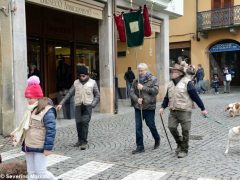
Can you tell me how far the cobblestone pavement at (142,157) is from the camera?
6699 mm

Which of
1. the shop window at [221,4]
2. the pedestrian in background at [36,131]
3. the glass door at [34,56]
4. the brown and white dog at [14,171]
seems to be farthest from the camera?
the shop window at [221,4]

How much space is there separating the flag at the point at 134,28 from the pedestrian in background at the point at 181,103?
4.25 meters

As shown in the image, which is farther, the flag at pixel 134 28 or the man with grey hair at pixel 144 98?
the flag at pixel 134 28

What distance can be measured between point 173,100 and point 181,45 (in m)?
23.4

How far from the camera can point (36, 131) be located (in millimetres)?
5039

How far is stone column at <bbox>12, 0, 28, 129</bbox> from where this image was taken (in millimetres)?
10070

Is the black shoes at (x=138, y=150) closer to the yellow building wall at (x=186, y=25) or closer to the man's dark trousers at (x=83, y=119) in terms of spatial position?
the man's dark trousers at (x=83, y=119)

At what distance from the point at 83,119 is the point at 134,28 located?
4179 millimetres

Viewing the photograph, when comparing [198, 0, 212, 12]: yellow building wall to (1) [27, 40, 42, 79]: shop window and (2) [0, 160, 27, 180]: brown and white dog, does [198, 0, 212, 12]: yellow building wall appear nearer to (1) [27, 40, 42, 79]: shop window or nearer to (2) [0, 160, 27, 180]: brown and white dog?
(1) [27, 40, 42, 79]: shop window

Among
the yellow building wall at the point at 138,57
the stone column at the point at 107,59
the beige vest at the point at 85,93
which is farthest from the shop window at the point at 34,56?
the yellow building wall at the point at 138,57

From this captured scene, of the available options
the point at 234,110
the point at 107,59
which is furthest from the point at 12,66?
the point at 234,110

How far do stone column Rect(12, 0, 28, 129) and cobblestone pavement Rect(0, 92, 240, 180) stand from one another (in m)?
0.98

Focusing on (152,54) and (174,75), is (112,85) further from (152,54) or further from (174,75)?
(152,54)

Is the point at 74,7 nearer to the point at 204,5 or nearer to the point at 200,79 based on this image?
the point at 200,79
